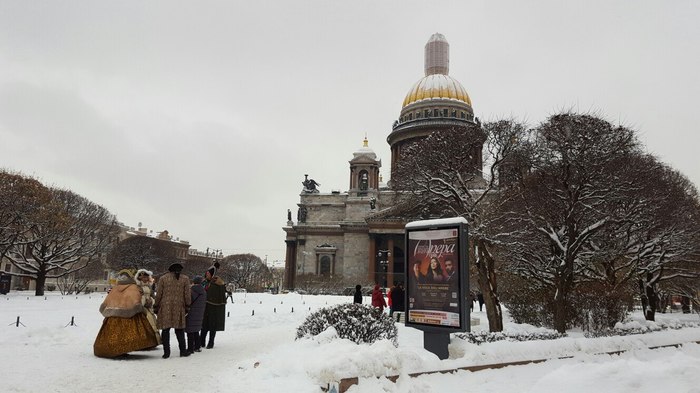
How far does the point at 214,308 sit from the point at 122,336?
2688 millimetres

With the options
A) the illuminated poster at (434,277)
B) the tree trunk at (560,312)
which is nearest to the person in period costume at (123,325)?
the illuminated poster at (434,277)

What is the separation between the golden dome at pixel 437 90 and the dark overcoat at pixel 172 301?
64217mm

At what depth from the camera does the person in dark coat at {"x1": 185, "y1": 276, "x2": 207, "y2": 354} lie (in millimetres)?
10828

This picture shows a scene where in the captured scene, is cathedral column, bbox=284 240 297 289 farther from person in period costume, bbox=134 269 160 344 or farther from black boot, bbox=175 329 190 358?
black boot, bbox=175 329 190 358

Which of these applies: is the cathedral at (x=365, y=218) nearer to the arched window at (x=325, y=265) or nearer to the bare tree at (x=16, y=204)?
the arched window at (x=325, y=265)

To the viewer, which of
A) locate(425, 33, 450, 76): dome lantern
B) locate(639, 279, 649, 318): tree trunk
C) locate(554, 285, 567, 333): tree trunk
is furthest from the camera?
locate(425, 33, 450, 76): dome lantern

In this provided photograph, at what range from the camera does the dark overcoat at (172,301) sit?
10195 mm

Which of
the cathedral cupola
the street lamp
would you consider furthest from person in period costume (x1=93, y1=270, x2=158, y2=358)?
the cathedral cupola

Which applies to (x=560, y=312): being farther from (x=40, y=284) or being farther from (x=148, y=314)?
(x=40, y=284)

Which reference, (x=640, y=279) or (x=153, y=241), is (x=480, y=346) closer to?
(x=640, y=279)

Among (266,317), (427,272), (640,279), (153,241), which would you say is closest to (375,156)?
(153,241)

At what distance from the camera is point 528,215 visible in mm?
22672

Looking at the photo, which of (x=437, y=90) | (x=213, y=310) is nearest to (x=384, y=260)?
(x=437, y=90)

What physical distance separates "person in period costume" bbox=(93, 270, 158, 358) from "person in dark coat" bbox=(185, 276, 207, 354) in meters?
0.83
